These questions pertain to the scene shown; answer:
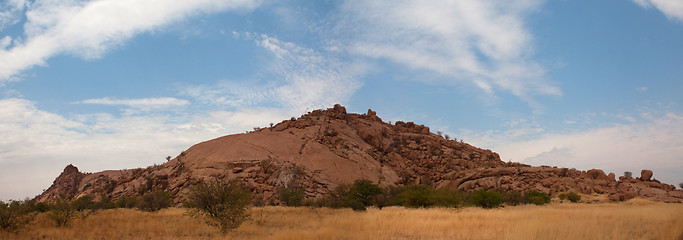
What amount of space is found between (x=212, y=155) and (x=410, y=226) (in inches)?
1405

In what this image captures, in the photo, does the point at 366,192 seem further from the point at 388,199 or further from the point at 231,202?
the point at 231,202

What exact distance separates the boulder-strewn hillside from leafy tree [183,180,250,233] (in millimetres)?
20396

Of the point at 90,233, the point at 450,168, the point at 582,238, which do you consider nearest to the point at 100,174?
the point at 450,168

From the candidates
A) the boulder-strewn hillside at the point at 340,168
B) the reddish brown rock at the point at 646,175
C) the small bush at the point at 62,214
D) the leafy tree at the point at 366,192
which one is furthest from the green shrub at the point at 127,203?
the reddish brown rock at the point at 646,175

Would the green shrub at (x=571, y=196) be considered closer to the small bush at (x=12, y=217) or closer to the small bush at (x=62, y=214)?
the small bush at (x=62, y=214)

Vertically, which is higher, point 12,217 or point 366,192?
point 366,192

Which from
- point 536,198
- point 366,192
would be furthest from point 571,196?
point 366,192

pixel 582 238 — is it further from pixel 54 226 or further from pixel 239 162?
pixel 239 162

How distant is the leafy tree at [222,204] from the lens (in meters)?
16.5

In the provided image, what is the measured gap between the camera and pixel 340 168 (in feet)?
157

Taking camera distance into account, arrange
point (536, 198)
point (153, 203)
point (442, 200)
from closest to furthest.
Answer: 1. point (153, 203)
2. point (442, 200)
3. point (536, 198)

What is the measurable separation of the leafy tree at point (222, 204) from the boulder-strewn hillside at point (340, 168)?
20396 mm

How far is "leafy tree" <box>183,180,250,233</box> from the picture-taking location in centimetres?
1652

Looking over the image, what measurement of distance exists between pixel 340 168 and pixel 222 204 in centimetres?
3084
